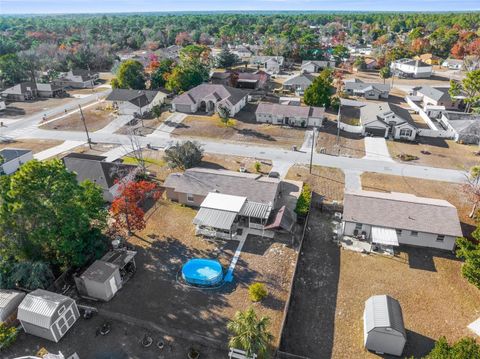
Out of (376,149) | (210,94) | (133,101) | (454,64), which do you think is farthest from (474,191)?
(454,64)

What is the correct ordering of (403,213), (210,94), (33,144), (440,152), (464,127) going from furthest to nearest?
(210,94) → (33,144) → (464,127) → (440,152) → (403,213)

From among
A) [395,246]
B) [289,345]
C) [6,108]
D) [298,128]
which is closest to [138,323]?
[289,345]

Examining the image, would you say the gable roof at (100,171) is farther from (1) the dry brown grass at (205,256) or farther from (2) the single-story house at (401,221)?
(2) the single-story house at (401,221)

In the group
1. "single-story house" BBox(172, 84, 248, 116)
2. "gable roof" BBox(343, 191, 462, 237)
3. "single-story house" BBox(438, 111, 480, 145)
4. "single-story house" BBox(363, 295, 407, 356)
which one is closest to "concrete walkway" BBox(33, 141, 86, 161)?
"single-story house" BBox(172, 84, 248, 116)

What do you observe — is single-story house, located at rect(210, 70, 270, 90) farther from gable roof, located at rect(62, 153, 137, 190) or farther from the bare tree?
the bare tree

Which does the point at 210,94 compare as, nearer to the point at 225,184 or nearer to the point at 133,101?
the point at 133,101

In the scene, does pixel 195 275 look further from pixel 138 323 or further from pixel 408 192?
pixel 408 192
